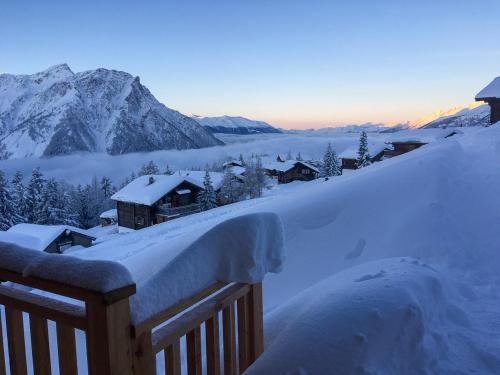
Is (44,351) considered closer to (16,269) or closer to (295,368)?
(16,269)

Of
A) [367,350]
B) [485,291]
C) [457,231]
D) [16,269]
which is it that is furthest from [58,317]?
[457,231]

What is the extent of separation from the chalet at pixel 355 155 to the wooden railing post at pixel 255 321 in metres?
37.9

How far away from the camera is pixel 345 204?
654cm

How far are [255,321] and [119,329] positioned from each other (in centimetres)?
120

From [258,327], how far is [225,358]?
336mm

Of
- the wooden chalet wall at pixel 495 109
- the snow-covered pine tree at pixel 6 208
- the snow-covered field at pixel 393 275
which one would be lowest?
the snow-covered pine tree at pixel 6 208

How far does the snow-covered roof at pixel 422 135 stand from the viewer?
22.6 meters

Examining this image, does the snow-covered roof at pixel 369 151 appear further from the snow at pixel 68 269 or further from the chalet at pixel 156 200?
the snow at pixel 68 269

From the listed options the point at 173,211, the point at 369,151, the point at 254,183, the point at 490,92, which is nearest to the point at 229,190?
the point at 254,183

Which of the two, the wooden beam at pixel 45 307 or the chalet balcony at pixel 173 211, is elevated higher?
the wooden beam at pixel 45 307

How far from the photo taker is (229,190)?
43469 mm

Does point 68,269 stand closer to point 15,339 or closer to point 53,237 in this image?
point 15,339

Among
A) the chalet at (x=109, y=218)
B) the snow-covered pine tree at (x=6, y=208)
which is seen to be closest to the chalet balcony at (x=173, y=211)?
the chalet at (x=109, y=218)

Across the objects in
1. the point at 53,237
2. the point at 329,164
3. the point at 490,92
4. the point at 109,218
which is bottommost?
the point at 109,218
